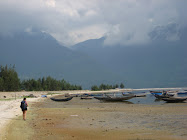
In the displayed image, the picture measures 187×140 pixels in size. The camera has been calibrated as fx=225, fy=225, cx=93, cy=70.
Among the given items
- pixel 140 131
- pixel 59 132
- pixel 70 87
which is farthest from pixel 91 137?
pixel 70 87

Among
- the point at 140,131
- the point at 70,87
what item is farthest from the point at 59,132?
the point at 70,87

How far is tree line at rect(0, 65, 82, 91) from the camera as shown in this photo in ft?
336

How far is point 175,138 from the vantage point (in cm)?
1279

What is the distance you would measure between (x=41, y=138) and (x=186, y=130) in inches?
368

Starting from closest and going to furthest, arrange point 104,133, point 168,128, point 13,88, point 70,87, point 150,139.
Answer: point 150,139 < point 104,133 < point 168,128 < point 13,88 < point 70,87

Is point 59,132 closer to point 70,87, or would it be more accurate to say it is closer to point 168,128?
point 168,128

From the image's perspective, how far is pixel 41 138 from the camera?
508 inches

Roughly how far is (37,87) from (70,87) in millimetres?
41854

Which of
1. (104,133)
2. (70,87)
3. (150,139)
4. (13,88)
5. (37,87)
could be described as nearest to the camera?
(150,139)

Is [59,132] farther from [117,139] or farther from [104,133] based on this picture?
[117,139]

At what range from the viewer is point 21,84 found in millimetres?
126562

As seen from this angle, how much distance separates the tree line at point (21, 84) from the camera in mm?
102312

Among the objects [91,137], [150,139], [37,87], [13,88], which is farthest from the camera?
[37,87]

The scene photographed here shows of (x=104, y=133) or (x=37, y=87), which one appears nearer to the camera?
(x=104, y=133)
